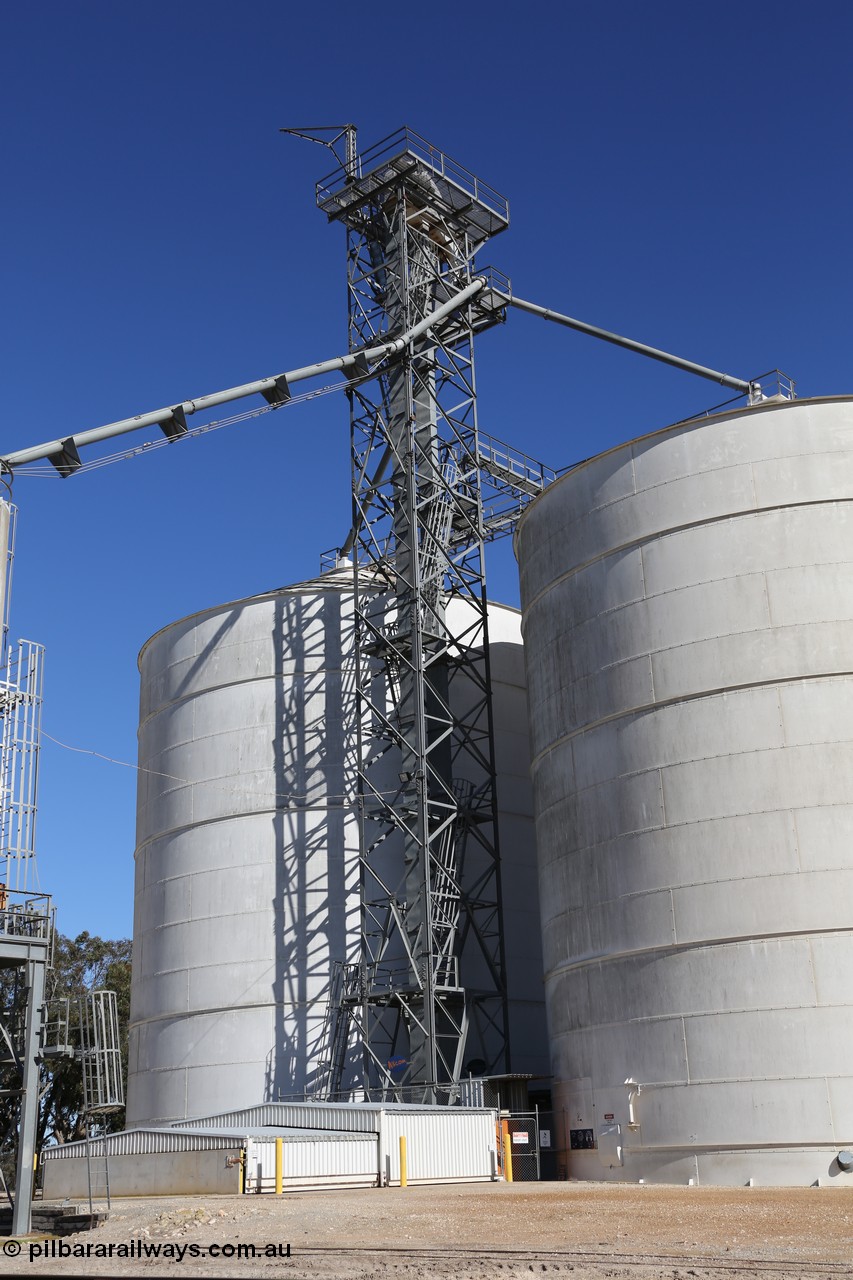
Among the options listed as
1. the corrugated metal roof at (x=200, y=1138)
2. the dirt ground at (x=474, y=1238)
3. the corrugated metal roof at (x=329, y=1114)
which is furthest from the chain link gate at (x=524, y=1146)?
the dirt ground at (x=474, y=1238)

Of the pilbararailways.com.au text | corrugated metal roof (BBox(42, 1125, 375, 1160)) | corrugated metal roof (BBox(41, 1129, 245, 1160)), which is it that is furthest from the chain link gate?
the pilbararailways.com.au text

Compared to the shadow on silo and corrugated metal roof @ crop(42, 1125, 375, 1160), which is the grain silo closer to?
the shadow on silo

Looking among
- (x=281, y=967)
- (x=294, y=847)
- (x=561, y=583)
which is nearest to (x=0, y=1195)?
(x=281, y=967)

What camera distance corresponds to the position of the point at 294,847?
42.2m

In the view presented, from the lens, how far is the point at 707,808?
30.7m

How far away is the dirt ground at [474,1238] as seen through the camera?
45.5ft

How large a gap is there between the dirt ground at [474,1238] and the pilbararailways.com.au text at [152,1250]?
34 mm

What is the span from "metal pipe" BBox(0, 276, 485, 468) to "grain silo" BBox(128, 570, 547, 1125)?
7596 millimetres

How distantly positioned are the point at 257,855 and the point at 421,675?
25.7 ft

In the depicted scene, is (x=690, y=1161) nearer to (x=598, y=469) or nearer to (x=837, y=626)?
(x=837, y=626)

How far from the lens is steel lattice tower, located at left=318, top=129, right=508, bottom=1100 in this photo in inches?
1549

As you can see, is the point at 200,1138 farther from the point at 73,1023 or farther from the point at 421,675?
the point at 73,1023

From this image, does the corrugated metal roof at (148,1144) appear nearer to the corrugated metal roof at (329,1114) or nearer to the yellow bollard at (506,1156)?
the corrugated metal roof at (329,1114)

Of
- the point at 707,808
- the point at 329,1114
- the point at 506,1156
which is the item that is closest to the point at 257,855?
the point at 329,1114
